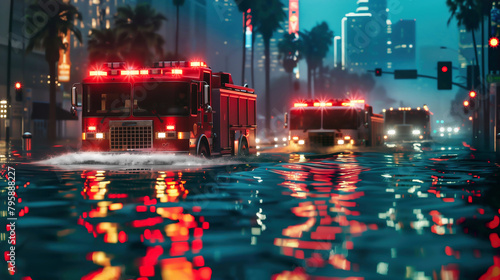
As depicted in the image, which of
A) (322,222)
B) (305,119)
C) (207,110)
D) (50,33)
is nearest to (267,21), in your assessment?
(50,33)

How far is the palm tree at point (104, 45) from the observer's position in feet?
259

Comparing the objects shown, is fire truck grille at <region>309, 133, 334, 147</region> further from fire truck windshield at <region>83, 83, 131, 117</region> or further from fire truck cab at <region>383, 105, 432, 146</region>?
fire truck cab at <region>383, 105, 432, 146</region>

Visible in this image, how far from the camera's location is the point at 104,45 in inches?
3120

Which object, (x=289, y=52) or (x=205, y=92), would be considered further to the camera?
(x=289, y=52)

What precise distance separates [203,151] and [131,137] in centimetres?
228

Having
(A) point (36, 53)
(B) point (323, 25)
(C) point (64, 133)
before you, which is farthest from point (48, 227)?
(B) point (323, 25)

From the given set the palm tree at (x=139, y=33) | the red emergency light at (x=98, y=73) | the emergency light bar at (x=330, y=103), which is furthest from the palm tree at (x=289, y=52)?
the red emergency light at (x=98, y=73)

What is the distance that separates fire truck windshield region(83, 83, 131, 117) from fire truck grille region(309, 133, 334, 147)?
13.9 meters

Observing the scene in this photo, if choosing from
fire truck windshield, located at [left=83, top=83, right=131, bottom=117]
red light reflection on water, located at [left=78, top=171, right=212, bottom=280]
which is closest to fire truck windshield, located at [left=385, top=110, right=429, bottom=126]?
fire truck windshield, located at [left=83, top=83, right=131, bottom=117]

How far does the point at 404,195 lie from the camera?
1521cm

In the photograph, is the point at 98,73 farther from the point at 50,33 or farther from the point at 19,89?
the point at 50,33

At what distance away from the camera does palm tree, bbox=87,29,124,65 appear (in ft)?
259

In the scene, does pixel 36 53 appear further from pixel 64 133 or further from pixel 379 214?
pixel 379 214

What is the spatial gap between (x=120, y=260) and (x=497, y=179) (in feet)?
44.9
